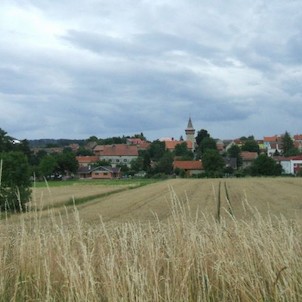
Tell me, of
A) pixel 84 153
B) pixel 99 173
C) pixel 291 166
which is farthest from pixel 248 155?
pixel 84 153

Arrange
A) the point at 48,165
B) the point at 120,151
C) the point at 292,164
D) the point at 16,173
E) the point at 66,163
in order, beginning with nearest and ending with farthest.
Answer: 1. the point at 16,173
2. the point at 48,165
3. the point at 66,163
4. the point at 292,164
5. the point at 120,151

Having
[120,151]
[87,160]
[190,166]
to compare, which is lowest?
[190,166]

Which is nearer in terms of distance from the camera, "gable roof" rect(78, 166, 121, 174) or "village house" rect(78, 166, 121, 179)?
"village house" rect(78, 166, 121, 179)

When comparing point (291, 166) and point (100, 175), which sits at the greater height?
point (291, 166)

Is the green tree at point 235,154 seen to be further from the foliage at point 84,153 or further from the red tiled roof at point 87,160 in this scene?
the foliage at point 84,153

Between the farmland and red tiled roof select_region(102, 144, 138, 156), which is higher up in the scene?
red tiled roof select_region(102, 144, 138, 156)

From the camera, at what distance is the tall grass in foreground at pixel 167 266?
18.3 ft

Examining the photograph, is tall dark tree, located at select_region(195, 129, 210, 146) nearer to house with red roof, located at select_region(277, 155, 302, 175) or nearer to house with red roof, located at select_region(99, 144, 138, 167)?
house with red roof, located at select_region(99, 144, 138, 167)

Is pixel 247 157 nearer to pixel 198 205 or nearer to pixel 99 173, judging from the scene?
pixel 99 173

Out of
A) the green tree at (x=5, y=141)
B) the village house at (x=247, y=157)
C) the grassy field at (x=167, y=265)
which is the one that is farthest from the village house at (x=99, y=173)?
the grassy field at (x=167, y=265)

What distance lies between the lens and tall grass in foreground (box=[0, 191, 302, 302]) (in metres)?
5.58

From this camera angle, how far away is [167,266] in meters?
6.12

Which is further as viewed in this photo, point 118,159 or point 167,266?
point 118,159

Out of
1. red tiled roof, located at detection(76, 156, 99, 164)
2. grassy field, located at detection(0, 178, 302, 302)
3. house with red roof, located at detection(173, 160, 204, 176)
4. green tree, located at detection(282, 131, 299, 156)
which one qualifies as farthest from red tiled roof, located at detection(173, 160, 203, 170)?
grassy field, located at detection(0, 178, 302, 302)
